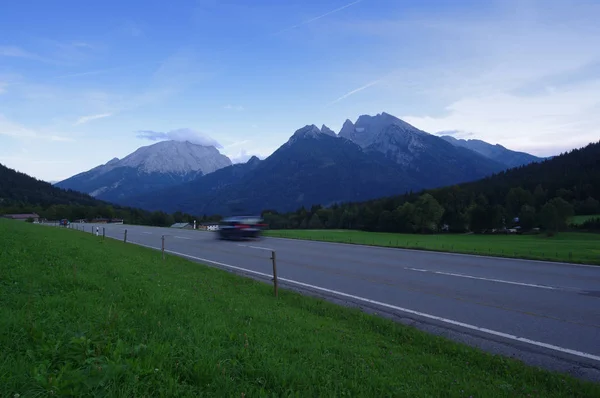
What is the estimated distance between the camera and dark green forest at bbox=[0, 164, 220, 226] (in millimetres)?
97875

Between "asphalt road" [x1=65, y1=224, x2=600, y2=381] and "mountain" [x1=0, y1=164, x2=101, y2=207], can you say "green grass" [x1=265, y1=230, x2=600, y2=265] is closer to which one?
"asphalt road" [x1=65, y1=224, x2=600, y2=381]

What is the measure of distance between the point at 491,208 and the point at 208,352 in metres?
78.6

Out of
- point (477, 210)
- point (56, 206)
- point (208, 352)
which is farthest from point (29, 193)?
point (208, 352)

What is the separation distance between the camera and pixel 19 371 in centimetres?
303

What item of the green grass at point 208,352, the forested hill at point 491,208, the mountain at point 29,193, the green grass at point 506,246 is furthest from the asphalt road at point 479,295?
the mountain at point 29,193

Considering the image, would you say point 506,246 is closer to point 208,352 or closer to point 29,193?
point 208,352

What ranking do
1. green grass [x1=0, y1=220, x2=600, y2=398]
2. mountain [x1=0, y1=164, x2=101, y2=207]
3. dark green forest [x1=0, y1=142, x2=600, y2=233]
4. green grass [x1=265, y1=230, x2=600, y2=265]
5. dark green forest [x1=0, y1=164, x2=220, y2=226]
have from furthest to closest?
mountain [x1=0, y1=164, x2=101, y2=207]
dark green forest [x1=0, y1=164, x2=220, y2=226]
dark green forest [x1=0, y1=142, x2=600, y2=233]
green grass [x1=265, y1=230, x2=600, y2=265]
green grass [x1=0, y1=220, x2=600, y2=398]

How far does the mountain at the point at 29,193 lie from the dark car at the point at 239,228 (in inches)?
5433

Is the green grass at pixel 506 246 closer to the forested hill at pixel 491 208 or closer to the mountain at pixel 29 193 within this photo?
the forested hill at pixel 491 208

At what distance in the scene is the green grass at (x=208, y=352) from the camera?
323 cm

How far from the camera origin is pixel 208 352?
4.06m

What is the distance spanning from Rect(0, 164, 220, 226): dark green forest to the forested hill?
29.5 m

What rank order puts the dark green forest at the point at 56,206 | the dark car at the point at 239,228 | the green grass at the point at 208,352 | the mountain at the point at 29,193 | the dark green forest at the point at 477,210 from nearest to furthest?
the green grass at the point at 208,352
the dark car at the point at 239,228
the dark green forest at the point at 477,210
the dark green forest at the point at 56,206
the mountain at the point at 29,193

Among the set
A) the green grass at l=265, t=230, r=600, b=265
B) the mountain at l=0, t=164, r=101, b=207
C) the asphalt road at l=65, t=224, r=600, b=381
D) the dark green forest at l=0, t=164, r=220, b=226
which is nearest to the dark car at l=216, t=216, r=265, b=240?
the green grass at l=265, t=230, r=600, b=265
